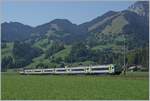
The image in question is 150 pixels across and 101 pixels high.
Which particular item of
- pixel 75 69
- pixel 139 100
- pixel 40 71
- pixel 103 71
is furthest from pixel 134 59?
pixel 139 100

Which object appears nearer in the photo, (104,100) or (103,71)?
(104,100)

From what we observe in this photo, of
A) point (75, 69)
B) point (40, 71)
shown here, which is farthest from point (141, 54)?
point (75, 69)

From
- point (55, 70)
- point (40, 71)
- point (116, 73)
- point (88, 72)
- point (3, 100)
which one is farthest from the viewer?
point (40, 71)

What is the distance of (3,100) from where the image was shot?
2050 centimetres

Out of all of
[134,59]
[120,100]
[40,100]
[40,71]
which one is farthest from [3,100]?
[134,59]

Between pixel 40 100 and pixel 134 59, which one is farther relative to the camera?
pixel 134 59

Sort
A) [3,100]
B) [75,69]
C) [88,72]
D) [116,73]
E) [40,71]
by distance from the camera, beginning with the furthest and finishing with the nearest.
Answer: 1. [40,71]
2. [75,69]
3. [88,72]
4. [116,73]
5. [3,100]

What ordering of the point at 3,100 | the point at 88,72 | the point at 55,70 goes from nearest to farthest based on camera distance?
the point at 3,100 < the point at 88,72 < the point at 55,70

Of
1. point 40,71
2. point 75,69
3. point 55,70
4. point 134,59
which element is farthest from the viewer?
point 134,59

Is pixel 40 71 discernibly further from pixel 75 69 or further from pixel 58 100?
pixel 58 100

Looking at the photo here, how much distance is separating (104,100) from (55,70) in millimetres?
92394

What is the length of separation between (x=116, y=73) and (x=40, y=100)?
6625 centimetres

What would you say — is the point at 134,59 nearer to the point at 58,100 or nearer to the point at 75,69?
Answer: the point at 75,69

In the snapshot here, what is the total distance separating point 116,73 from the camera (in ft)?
282
